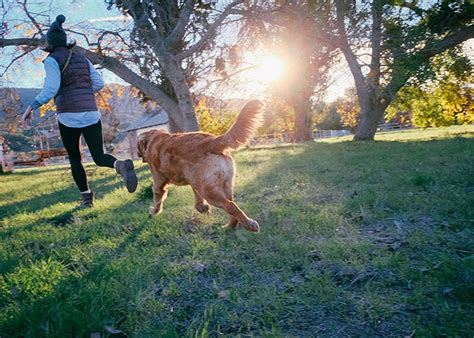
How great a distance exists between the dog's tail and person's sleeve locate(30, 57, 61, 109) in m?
2.36

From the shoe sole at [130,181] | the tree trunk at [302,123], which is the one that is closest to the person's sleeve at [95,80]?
the shoe sole at [130,181]

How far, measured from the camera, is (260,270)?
249 cm

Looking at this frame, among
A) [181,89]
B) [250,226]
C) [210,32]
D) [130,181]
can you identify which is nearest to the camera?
[250,226]

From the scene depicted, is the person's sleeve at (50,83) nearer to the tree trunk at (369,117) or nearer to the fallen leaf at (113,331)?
the fallen leaf at (113,331)

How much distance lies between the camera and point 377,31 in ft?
26.3

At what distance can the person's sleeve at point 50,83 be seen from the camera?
403cm

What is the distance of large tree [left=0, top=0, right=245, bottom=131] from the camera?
8.89 meters

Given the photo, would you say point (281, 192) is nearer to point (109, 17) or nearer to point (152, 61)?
point (152, 61)

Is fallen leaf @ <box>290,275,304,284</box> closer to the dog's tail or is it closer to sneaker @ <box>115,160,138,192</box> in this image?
the dog's tail

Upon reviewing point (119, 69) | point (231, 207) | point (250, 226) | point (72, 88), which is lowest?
point (250, 226)

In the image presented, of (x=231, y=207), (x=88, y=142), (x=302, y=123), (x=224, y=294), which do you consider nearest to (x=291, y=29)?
(x=88, y=142)

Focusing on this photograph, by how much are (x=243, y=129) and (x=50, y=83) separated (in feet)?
8.71

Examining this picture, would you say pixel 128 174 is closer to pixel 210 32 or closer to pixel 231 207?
pixel 231 207

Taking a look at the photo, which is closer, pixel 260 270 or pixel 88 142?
pixel 260 270
